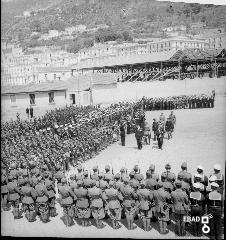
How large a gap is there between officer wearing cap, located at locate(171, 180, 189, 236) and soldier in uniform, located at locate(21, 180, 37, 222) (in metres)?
3.31

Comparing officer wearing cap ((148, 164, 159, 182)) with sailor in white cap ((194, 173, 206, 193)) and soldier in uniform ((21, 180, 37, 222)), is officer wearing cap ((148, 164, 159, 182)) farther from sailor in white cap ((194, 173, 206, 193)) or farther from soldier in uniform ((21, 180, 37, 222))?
soldier in uniform ((21, 180, 37, 222))

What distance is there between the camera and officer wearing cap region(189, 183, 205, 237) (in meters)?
7.07

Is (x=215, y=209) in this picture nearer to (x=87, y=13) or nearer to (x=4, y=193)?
(x=4, y=193)

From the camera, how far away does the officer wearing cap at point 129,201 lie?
7.66 metres

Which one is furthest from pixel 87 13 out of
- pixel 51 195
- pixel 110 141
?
pixel 51 195

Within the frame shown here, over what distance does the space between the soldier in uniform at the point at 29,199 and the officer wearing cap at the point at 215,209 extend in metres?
4.00

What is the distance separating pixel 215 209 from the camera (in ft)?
22.8

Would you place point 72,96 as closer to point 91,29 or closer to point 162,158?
point 91,29

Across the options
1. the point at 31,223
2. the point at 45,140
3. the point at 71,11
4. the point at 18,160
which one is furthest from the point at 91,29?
the point at 31,223

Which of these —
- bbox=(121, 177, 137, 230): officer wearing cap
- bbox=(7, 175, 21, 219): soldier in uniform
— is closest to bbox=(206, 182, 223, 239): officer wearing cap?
bbox=(121, 177, 137, 230): officer wearing cap

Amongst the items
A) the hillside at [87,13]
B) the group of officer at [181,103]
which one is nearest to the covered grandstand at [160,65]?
the hillside at [87,13]

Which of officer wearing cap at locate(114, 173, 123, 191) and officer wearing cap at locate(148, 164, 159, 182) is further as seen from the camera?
officer wearing cap at locate(148, 164, 159, 182)

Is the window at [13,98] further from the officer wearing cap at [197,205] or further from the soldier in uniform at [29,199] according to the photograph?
the officer wearing cap at [197,205]

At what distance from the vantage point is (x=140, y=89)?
29891 mm
